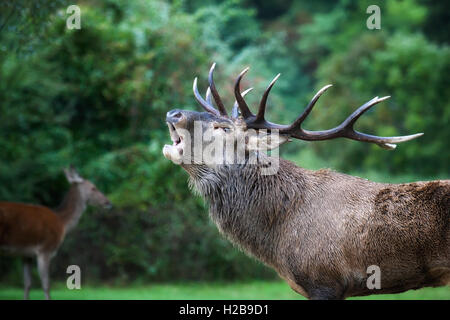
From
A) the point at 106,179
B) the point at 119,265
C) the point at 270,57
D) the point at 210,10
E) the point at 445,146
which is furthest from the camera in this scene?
the point at 270,57

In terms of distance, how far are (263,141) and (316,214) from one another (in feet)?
2.98

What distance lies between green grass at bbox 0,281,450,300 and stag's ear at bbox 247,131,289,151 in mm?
4860

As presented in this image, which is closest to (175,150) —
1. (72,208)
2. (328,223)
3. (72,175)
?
(328,223)

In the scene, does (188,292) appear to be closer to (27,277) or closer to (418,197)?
(27,277)

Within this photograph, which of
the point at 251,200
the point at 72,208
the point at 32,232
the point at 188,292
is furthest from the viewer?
the point at 188,292

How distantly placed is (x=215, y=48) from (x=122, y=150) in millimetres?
5910

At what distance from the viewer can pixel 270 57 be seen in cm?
2620

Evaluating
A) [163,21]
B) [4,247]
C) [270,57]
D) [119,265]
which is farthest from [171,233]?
[270,57]

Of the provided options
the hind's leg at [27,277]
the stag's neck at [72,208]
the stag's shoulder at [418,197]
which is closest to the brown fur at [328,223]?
the stag's shoulder at [418,197]

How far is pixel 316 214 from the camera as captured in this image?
17.1 ft

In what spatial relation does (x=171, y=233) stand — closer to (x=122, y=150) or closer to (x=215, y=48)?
(x=122, y=150)

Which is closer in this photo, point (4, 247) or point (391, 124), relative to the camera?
point (4, 247)

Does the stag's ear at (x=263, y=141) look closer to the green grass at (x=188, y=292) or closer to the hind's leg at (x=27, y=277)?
the green grass at (x=188, y=292)

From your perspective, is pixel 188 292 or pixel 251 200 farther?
pixel 188 292
